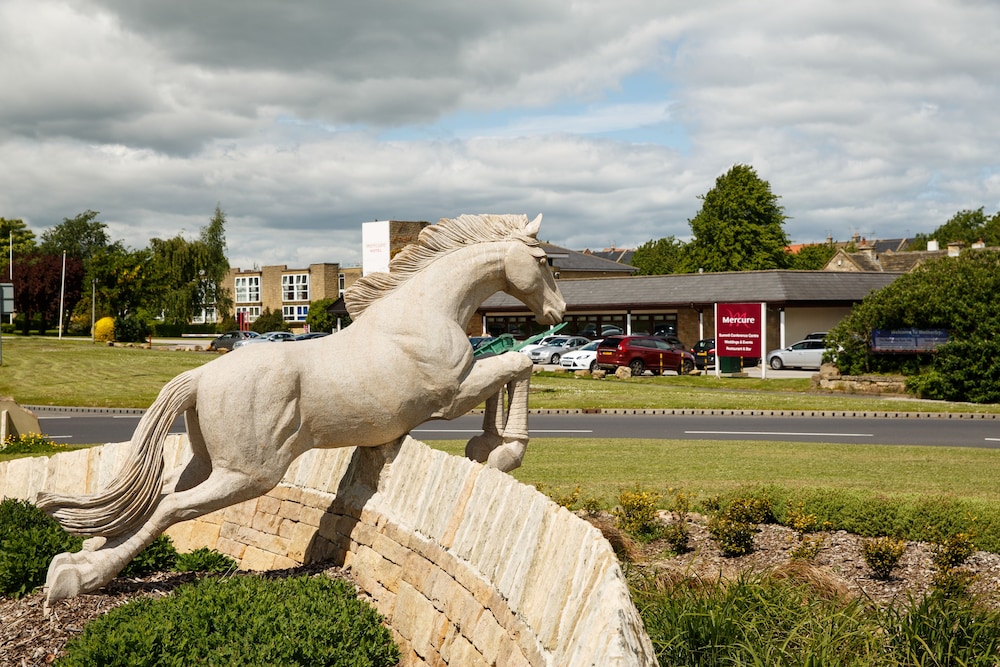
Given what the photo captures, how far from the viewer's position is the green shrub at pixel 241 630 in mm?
5324

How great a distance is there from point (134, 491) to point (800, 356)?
37.3 metres

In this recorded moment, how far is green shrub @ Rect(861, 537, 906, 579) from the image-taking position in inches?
297

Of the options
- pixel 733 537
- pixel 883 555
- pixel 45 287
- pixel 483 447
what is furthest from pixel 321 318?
pixel 883 555

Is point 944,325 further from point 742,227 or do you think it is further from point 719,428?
point 742,227

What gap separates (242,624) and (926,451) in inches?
498

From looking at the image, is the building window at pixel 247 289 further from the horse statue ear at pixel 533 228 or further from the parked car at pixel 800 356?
the horse statue ear at pixel 533 228

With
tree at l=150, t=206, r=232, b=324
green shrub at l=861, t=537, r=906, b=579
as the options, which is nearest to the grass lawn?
green shrub at l=861, t=537, r=906, b=579

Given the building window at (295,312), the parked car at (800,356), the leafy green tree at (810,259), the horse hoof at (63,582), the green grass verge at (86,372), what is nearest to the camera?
the horse hoof at (63,582)

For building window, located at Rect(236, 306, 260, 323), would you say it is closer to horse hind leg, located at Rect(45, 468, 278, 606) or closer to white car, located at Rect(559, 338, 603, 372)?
white car, located at Rect(559, 338, 603, 372)

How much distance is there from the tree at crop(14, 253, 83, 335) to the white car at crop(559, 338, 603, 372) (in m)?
49.9

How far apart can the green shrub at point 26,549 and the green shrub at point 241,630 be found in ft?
5.00

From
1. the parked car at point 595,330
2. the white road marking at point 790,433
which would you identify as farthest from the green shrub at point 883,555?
the parked car at point 595,330

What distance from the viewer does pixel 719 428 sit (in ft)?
65.4

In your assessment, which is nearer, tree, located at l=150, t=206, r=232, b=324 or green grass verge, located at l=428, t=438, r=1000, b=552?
green grass verge, located at l=428, t=438, r=1000, b=552
